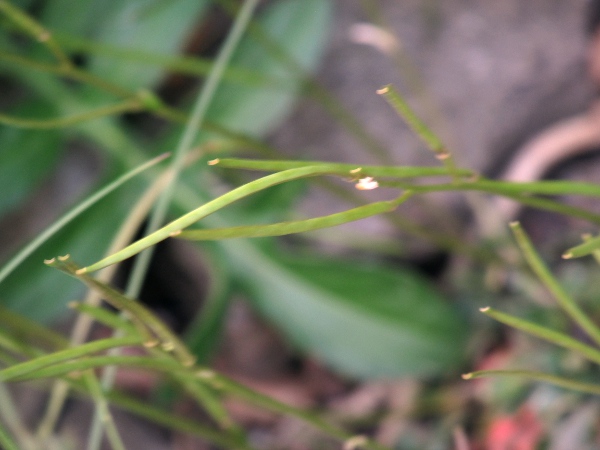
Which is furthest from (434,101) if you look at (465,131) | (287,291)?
(287,291)

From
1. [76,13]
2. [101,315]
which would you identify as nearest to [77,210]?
[101,315]

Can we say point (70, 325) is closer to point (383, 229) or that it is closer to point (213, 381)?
point (383, 229)

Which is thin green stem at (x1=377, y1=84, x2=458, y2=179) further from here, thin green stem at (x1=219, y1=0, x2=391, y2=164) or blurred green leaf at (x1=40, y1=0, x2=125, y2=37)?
blurred green leaf at (x1=40, y1=0, x2=125, y2=37)

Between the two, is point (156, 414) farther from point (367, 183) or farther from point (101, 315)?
point (367, 183)

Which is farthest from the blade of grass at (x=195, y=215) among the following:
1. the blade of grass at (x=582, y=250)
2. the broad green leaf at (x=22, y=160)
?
the broad green leaf at (x=22, y=160)


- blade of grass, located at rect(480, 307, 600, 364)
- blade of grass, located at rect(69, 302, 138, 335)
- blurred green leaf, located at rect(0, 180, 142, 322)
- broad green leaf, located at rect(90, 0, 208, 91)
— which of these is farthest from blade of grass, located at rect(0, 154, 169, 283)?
broad green leaf, located at rect(90, 0, 208, 91)

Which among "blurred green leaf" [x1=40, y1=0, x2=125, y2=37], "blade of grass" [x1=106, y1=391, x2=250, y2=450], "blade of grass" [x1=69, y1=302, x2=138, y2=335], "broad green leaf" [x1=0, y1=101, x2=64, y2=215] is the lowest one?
"blade of grass" [x1=106, y1=391, x2=250, y2=450]

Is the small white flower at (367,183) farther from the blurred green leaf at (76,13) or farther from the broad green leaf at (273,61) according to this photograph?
the blurred green leaf at (76,13)

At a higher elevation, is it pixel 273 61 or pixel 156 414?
pixel 273 61
